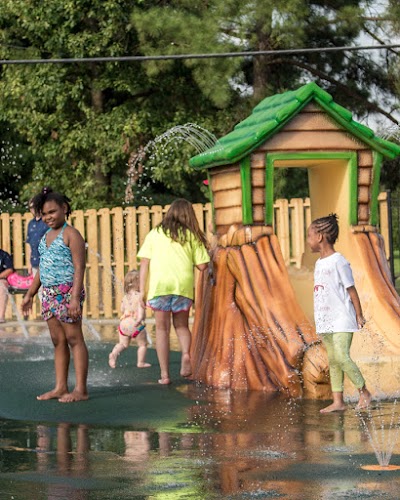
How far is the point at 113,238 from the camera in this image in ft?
65.5

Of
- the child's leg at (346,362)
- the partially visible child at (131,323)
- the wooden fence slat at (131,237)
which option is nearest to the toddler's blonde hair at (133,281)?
the partially visible child at (131,323)

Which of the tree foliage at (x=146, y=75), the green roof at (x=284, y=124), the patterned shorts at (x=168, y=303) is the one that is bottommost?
the patterned shorts at (x=168, y=303)

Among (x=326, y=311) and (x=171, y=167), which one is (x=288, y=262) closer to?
(x=171, y=167)

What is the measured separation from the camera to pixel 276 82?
23891 millimetres

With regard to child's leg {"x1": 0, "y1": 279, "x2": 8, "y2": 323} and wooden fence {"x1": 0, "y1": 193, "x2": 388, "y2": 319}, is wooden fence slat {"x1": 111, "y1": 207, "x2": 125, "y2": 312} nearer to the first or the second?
wooden fence {"x1": 0, "y1": 193, "x2": 388, "y2": 319}

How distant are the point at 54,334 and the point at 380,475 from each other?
383cm

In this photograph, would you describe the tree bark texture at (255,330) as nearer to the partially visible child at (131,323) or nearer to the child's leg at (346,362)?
the child's leg at (346,362)

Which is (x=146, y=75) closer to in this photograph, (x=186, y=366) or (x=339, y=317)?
(x=186, y=366)

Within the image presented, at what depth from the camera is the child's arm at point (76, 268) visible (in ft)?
30.1

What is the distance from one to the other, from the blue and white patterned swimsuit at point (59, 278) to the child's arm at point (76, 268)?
2.2 inches

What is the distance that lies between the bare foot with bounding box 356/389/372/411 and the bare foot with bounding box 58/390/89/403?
2.10m

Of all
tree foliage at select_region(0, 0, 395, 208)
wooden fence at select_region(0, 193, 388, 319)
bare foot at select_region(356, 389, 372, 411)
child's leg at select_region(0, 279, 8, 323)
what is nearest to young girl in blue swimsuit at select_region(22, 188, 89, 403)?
bare foot at select_region(356, 389, 372, 411)

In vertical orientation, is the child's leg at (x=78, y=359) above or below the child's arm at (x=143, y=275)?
below

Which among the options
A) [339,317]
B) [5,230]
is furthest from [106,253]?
[339,317]
